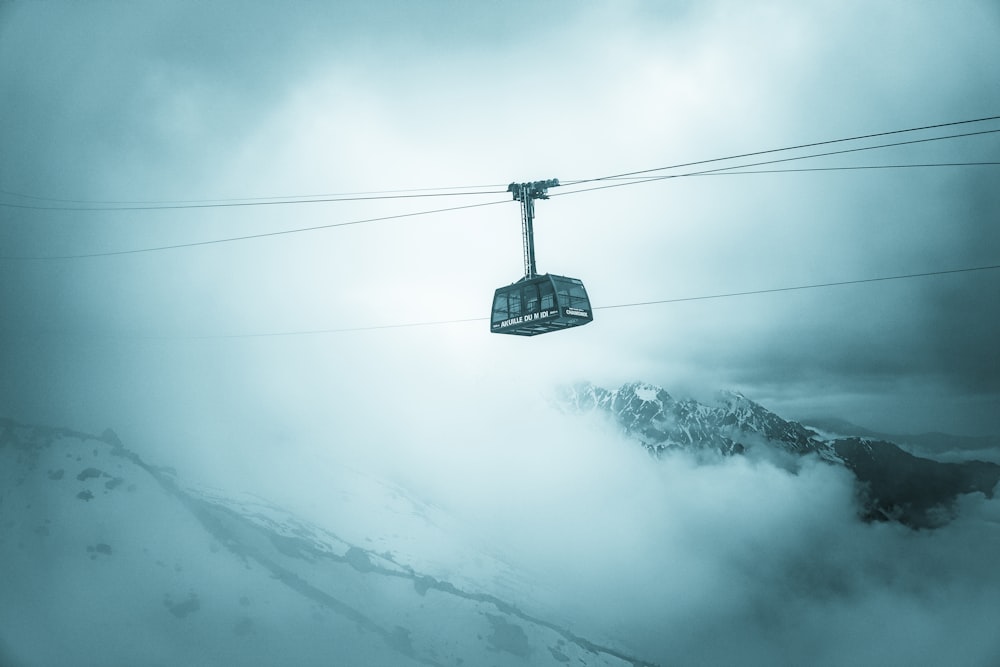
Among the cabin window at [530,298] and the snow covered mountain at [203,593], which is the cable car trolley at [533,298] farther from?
the snow covered mountain at [203,593]

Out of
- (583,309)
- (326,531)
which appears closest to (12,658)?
(583,309)

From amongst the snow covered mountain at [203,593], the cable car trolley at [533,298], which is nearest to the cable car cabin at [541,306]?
the cable car trolley at [533,298]

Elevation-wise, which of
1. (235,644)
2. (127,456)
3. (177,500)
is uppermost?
(127,456)

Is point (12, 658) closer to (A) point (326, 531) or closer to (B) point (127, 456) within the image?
(B) point (127, 456)

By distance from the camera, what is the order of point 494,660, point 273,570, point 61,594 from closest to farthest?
point 61,594 < point 273,570 < point 494,660

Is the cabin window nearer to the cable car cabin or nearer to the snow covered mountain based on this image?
the cable car cabin

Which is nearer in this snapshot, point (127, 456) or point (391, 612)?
point (127, 456)

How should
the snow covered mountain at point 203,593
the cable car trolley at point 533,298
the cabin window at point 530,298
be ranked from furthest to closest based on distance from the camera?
1. the snow covered mountain at point 203,593
2. the cabin window at point 530,298
3. the cable car trolley at point 533,298

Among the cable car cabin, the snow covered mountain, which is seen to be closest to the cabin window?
the cable car cabin
